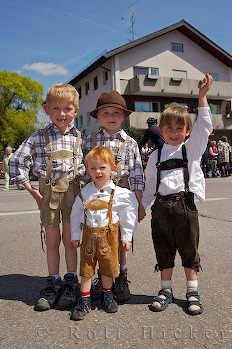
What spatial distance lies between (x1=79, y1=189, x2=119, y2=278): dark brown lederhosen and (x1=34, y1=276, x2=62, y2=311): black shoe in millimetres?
351

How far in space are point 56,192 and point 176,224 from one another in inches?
39.5

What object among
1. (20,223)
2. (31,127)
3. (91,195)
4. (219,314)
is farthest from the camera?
(31,127)

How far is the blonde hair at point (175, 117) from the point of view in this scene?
119 inches

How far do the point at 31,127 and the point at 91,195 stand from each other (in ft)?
138

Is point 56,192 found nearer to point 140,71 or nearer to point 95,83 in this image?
point 140,71

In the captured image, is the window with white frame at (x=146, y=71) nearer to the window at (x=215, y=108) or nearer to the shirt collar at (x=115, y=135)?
the window at (x=215, y=108)

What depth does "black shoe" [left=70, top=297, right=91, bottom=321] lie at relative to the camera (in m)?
2.82

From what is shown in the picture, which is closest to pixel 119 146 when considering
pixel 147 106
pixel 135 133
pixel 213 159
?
pixel 213 159

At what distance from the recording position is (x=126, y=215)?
10.0 ft

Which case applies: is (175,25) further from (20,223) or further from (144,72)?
(20,223)

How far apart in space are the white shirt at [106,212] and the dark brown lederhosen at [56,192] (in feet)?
0.59

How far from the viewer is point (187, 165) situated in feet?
10.0

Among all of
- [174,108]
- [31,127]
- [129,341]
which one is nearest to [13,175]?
[174,108]

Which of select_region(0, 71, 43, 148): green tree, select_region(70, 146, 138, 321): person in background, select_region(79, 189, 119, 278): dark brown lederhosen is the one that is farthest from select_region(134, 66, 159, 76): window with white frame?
select_region(79, 189, 119, 278): dark brown lederhosen
